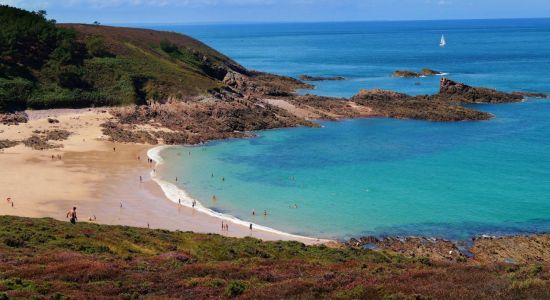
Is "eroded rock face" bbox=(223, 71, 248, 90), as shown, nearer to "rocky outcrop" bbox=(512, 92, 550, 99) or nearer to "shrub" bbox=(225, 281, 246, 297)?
"rocky outcrop" bbox=(512, 92, 550, 99)

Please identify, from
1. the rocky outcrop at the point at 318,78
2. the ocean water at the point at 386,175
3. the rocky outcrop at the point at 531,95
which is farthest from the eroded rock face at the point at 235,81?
the rocky outcrop at the point at 531,95

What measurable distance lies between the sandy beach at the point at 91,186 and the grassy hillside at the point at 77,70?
34.5 feet

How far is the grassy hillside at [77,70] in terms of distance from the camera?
76.3 meters

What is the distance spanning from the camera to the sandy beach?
3956 cm

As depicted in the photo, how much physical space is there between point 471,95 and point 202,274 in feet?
285

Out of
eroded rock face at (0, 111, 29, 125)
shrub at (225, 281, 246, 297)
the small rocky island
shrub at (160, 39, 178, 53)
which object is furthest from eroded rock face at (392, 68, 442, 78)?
shrub at (225, 281, 246, 297)

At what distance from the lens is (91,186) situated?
4753 cm

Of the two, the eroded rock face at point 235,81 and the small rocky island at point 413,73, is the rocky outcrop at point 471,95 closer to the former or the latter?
the small rocky island at point 413,73

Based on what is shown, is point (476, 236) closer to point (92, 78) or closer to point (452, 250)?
point (452, 250)

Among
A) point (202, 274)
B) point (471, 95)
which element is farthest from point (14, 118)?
point (471, 95)

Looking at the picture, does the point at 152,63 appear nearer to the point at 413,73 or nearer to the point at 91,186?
the point at 91,186

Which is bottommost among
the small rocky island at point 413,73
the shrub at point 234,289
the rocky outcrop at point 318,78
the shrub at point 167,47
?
the shrub at point 234,289

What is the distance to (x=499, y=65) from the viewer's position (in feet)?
474

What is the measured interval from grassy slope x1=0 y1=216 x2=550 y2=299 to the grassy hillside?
5205cm
